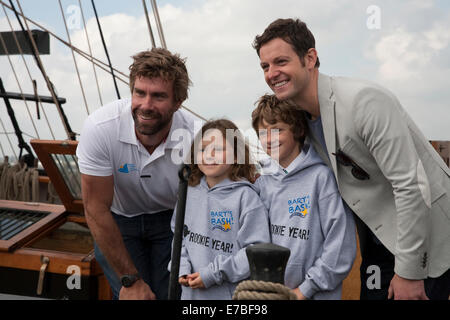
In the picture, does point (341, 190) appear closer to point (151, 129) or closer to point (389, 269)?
point (389, 269)

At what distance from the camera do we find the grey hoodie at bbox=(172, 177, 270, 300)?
185 cm

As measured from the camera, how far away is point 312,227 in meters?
1.79

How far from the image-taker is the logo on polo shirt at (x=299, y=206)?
1.80 m

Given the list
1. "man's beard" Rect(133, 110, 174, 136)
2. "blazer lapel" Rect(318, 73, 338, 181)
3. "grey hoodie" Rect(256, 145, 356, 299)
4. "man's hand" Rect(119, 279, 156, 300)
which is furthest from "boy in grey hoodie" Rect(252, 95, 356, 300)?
"man's hand" Rect(119, 279, 156, 300)

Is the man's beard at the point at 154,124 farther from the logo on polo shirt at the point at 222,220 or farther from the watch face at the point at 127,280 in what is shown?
the watch face at the point at 127,280

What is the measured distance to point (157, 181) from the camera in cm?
235

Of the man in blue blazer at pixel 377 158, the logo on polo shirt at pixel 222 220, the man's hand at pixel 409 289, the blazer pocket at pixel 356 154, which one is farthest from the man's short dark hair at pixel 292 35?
the man's hand at pixel 409 289

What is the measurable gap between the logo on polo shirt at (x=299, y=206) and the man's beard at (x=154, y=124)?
0.71 metres

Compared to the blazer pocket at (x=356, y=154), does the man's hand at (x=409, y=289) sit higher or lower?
lower

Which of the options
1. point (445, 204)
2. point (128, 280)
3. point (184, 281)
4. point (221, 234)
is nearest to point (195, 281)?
point (184, 281)

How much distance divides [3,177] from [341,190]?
406 centimetres

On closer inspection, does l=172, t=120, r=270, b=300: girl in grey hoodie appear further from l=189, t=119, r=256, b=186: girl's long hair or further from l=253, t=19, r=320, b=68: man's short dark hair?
l=253, t=19, r=320, b=68: man's short dark hair

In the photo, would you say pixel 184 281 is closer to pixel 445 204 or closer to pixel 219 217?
pixel 219 217
